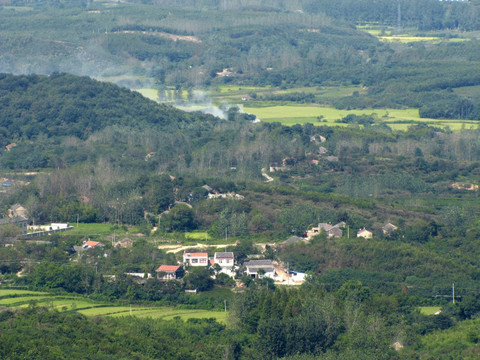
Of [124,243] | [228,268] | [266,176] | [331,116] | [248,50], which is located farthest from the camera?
[248,50]

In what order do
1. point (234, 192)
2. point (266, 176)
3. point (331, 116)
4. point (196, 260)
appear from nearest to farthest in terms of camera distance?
point (196, 260), point (234, 192), point (266, 176), point (331, 116)

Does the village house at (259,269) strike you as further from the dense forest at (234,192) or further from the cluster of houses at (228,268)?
the dense forest at (234,192)

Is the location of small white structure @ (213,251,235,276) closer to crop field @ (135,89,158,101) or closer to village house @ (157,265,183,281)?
village house @ (157,265,183,281)

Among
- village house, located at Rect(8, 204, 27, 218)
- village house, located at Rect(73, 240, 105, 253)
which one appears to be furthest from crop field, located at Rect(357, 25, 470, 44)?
village house, located at Rect(73, 240, 105, 253)

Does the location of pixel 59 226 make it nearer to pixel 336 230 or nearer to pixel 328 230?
pixel 328 230

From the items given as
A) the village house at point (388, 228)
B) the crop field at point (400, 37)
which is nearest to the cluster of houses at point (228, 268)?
the village house at point (388, 228)

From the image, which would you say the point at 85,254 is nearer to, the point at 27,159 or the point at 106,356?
the point at 106,356

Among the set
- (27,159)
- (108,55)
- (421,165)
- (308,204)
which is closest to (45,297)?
(308,204)

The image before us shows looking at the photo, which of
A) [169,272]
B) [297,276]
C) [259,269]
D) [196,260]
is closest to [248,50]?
[196,260]
